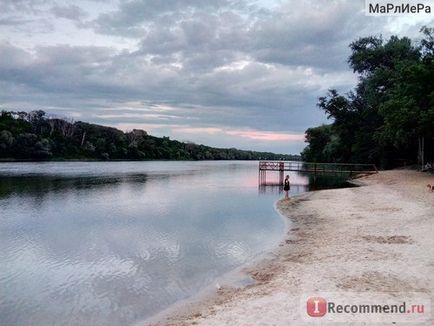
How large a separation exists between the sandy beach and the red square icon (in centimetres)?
28

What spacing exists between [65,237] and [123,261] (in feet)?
21.1

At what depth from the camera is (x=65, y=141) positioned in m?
155

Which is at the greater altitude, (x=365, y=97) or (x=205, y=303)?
(x=365, y=97)

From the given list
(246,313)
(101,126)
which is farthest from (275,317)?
(101,126)

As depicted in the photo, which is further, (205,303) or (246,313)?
(205,303)

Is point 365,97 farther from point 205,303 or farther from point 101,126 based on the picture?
point 101,126

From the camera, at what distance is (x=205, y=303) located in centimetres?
1052

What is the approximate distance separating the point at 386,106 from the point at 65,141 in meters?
138

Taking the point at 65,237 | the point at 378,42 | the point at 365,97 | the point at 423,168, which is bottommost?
the point at 65,237

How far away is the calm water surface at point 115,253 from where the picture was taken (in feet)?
36.1

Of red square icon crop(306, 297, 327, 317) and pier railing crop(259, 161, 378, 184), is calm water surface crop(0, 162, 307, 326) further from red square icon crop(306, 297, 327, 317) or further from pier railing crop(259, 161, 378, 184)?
pier railing crop(259, 161, 378, 184)

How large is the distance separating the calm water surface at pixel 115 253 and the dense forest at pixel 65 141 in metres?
104

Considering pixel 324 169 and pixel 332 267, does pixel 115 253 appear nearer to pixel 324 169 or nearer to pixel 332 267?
pixel 332 267

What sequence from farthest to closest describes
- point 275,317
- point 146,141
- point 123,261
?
point 146,141
point 123,261
point 275,317
